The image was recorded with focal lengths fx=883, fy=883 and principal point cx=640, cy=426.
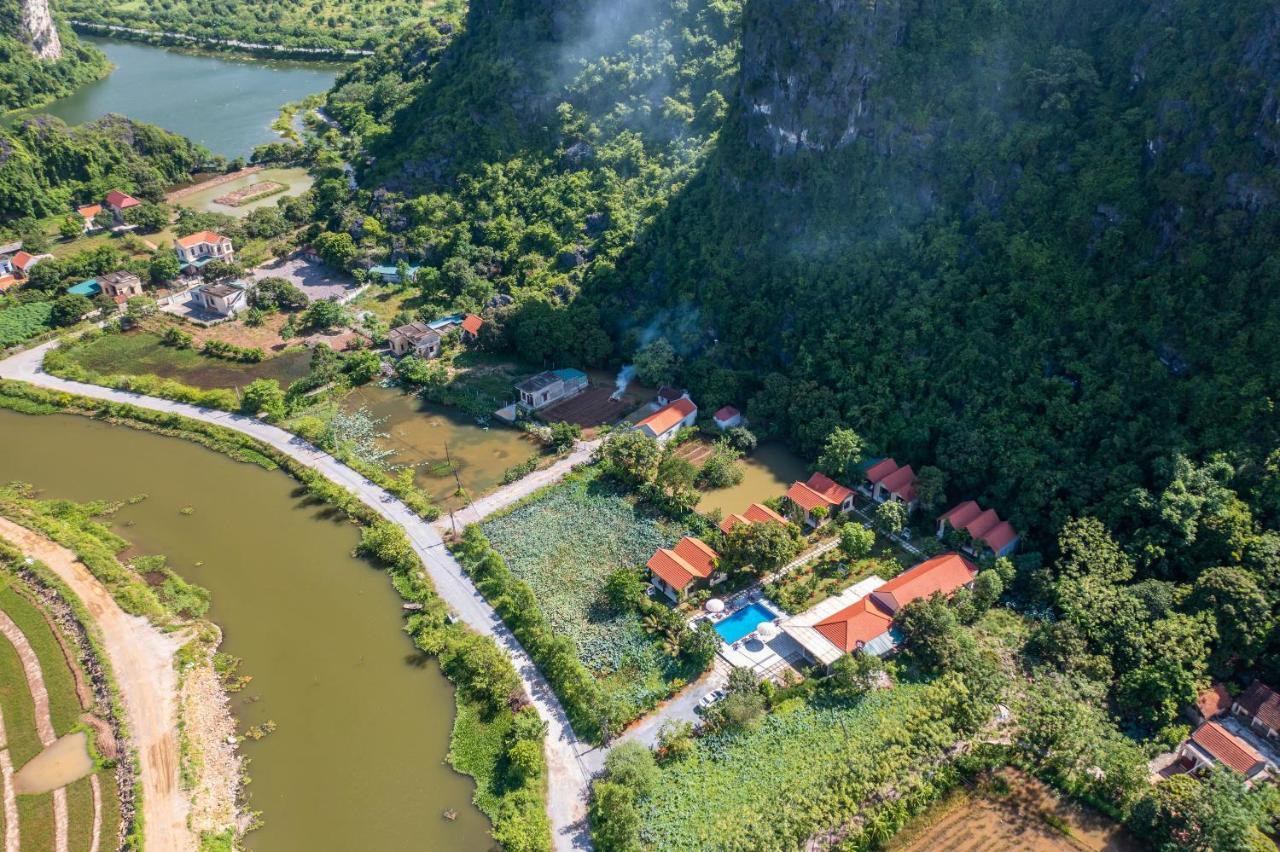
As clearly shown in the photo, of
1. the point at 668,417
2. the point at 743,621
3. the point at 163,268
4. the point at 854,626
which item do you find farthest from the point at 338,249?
the point at 854,626

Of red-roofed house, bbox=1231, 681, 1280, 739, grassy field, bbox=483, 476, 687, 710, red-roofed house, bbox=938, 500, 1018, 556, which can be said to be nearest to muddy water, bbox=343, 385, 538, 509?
grassy field, bbox=483, 476, 687, 710

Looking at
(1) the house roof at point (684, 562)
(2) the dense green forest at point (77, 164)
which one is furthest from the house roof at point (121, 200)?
(1) the house roof at point (684, 562)

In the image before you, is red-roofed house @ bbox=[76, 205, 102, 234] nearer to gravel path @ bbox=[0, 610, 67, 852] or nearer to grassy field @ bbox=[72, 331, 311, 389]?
grassy field @ bbox=[72, 331, 311, 389]

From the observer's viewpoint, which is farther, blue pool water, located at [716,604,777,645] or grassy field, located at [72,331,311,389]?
grassy field, located at [72,331,311,389]

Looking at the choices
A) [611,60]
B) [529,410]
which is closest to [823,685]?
[529,410]

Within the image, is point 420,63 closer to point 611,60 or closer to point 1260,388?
point 611,60

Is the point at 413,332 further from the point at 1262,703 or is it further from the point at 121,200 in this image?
the point at 1262,703

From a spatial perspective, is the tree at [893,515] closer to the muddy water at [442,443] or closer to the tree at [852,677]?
the tree at [852,677]
